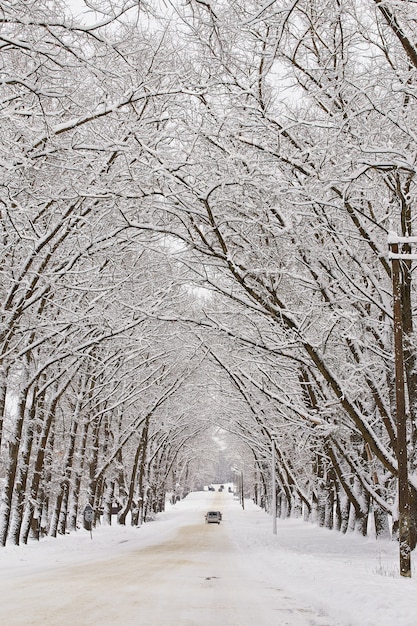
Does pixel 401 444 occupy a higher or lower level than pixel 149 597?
higher

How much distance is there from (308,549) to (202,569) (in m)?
7.43

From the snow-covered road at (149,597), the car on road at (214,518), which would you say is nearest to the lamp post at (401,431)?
the snow-covered road at (149,597)

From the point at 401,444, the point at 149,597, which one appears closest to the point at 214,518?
the point at 401,444

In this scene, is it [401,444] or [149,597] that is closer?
[149,597]

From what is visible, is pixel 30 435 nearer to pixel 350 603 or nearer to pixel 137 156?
pixel 137 156

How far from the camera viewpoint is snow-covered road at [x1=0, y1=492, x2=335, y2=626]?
7.77m

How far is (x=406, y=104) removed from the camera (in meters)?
13.7

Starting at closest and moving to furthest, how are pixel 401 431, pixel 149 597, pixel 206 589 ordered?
pixel 149 597
pixel 206 589
pixel 401 431

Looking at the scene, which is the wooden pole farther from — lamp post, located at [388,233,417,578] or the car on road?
the car on road

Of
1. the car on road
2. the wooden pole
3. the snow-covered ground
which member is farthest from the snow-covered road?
the car on road

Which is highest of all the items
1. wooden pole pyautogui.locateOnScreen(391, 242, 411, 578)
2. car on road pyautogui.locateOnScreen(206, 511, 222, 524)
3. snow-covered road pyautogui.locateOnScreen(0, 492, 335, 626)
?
wooden pole pyautogui.locateOnScreen(391, 242, 411, 578)

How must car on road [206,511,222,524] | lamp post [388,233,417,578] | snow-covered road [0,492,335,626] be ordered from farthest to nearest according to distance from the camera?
car on road [206,511,222,524]
lamp post [388,233,417,578]
snow-covered road [0,492,335,626]

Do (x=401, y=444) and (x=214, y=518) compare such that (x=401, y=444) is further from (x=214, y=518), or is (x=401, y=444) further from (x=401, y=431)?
(x=214, y=518)

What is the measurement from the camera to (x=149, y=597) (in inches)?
385
